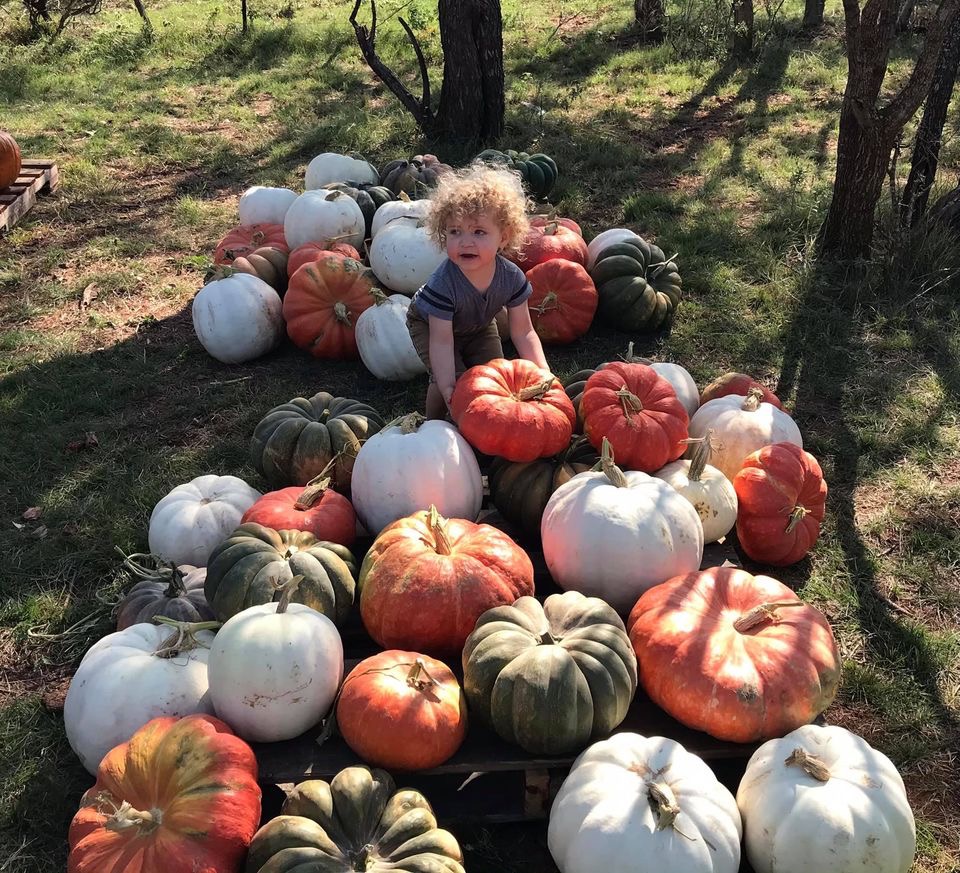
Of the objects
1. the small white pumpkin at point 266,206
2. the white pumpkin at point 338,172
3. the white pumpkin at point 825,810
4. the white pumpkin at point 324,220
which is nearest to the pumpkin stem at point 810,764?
the white pumpkin at point 825,810

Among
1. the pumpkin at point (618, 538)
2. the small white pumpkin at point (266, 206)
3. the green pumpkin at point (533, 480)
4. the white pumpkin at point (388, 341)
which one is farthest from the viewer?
the small white pumpkin at point (266, 206)

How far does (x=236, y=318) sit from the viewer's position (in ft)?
16.7

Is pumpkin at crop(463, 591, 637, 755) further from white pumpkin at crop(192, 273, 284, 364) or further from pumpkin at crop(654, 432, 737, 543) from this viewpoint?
white pumpkin at crop(192, 273, 284, 364)

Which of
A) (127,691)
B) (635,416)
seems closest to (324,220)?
(635,416)

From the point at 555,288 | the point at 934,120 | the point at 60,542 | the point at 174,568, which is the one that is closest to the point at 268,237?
the point at 555,288

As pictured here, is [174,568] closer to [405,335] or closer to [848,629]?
[405,335]

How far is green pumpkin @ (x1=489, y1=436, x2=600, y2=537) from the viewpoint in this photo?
354 cm

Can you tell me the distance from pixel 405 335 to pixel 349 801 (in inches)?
115

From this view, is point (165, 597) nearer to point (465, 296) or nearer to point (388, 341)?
point (465, 296)

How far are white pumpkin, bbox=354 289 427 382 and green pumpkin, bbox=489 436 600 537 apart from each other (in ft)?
4.61

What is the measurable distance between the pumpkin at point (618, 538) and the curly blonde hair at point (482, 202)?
4.12ft

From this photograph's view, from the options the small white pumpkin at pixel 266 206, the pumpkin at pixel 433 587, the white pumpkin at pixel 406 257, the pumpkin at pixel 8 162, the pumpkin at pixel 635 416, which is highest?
the pumpkin at pixel 8 162

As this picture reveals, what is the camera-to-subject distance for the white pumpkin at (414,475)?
3400mm

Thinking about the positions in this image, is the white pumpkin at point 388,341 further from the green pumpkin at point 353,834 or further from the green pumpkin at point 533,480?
the green pumpkin at point 353,834
